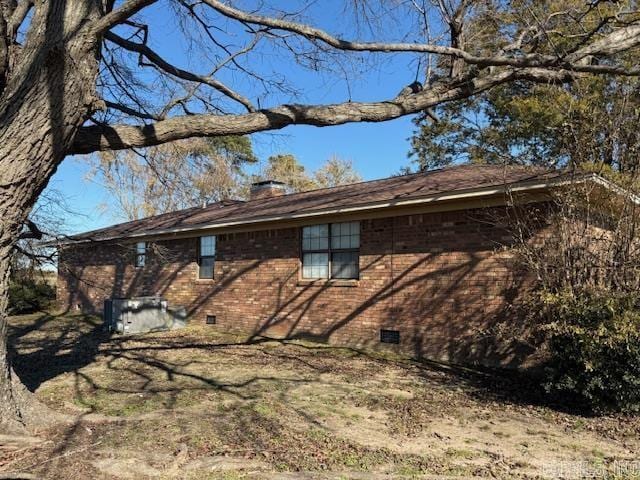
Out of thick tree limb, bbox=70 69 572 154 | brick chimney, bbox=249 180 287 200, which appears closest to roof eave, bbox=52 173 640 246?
thick tree limb, bbox=70 69 572 154

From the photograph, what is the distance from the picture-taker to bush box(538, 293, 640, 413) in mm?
6102

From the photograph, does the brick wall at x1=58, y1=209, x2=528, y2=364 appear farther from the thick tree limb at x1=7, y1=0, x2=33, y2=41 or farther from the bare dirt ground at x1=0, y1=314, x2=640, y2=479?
the thick tree limb at x1=7, y1=0, x2=33, y2=41

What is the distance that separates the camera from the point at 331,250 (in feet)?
40.4

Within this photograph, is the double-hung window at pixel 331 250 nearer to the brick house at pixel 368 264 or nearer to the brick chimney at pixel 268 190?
the brick house at pixel 368 264

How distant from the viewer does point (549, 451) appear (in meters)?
5.32

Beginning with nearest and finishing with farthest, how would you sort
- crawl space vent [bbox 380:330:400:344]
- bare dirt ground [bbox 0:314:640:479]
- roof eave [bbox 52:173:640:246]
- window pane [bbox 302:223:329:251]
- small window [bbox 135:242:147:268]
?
1. bare dirt ground [bbox 0:314:640:479]
2. roof eave [bbox 52:173:640:246]
3. crawl space vent [bbox 380:330:400:344]
4. window pane [bbox 302:223:329:251]
5. small window [bbox 135:242:147:268]

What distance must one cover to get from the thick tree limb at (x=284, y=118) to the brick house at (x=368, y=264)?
7.57 ft

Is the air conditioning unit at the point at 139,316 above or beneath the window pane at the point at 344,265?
beneath

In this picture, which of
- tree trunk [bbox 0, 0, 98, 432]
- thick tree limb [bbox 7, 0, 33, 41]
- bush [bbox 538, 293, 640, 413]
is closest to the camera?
tree trunk [bbox 0, 0, 98, 432]

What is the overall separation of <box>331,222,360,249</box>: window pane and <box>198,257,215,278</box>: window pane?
4.95 m

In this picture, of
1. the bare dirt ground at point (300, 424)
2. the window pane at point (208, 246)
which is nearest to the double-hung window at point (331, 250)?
the bare dirt ground at point (300, 424)

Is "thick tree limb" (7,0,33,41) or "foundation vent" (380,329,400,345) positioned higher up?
"thick tree limb" (7,0,33,41)

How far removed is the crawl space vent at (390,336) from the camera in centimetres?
1091

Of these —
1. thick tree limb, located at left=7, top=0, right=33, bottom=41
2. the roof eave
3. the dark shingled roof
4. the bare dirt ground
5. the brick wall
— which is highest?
thick tree limb, located at left=7, top=0, right=33, bottom=41
